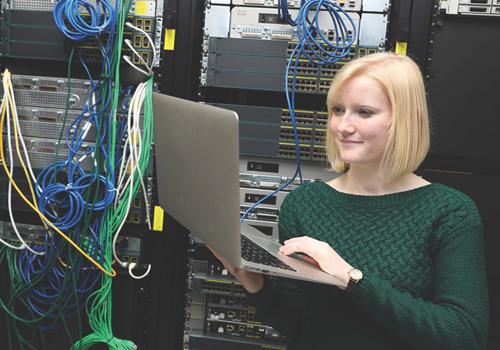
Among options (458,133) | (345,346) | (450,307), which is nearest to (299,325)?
(345,346)

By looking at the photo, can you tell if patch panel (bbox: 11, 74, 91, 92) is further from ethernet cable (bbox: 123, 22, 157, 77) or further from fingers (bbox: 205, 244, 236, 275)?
fingers (bbox: 205, 244, 236, 275)

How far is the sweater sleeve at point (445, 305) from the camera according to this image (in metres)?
1.00

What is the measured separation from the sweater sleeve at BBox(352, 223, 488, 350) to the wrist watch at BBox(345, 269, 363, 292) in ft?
0.04

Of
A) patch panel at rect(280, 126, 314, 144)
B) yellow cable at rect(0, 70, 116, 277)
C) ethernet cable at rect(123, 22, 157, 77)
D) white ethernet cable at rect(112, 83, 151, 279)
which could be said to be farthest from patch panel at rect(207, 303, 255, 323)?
ethernet cable at rect(123, 22, 157, 77)

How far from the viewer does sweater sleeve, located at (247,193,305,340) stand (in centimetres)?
119

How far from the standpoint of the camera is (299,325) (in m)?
1.25

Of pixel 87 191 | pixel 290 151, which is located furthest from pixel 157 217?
pixel 290 151

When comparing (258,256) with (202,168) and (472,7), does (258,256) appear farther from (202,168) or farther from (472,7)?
(472,7)

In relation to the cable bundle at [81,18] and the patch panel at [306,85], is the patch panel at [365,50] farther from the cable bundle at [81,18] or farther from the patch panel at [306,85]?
the cable bundle at [81,18]

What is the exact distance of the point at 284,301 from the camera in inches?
47.9

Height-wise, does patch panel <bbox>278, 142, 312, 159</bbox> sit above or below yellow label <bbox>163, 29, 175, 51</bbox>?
below

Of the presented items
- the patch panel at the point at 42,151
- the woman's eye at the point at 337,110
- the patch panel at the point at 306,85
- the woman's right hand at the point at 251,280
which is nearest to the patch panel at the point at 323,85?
the patch panel at the point at 306,85

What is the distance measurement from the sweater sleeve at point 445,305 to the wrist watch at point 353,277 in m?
0.01

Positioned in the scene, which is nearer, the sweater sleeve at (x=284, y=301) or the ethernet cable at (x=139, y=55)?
the sweater sleeve at (x=284, y=301)
